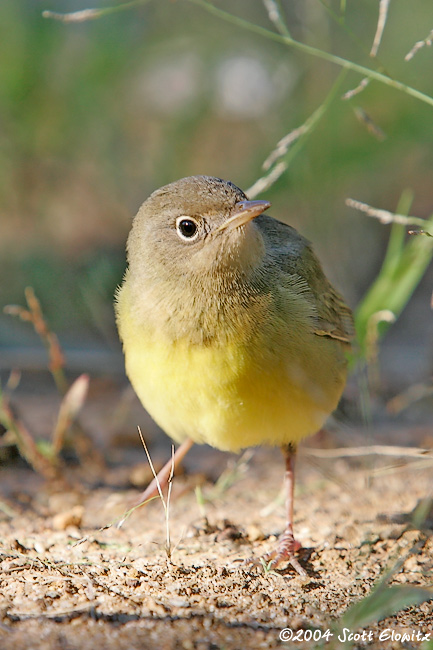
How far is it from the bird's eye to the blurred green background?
8.61 ft

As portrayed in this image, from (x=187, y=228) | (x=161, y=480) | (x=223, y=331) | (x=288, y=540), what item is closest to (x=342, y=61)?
(x=187, y=228)

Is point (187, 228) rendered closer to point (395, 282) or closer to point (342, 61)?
point (342, 61)

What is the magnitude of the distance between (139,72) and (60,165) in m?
1.78

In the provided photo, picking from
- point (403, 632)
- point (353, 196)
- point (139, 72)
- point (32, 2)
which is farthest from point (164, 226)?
point (139, 72)

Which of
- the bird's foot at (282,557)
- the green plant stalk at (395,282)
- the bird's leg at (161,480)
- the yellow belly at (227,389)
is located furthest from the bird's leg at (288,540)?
the green plant stalk at (395,282)

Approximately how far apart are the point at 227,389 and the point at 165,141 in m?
4.94

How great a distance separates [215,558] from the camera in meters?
3.52

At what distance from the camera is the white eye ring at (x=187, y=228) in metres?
3.73

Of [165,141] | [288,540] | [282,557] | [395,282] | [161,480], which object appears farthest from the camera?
[165,141]

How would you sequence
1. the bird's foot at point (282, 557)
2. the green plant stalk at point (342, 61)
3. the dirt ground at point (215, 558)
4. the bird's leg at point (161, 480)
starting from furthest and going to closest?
the bird's leg at point (161, 480) → the green plant stalk at point (342, 61) → the bird's foot at point (282, 557) → the dirt ground at point (215, 558)

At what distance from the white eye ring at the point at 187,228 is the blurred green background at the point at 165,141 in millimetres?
2624

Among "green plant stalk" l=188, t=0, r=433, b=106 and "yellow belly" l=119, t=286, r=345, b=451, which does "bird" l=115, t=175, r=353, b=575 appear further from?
"green plant stalk" l=188, t=0, r=433, b=106

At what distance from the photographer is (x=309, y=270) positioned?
4.26 metres

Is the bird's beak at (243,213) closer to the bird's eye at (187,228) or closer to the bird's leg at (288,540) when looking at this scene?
the bird's eye at (187,228)
